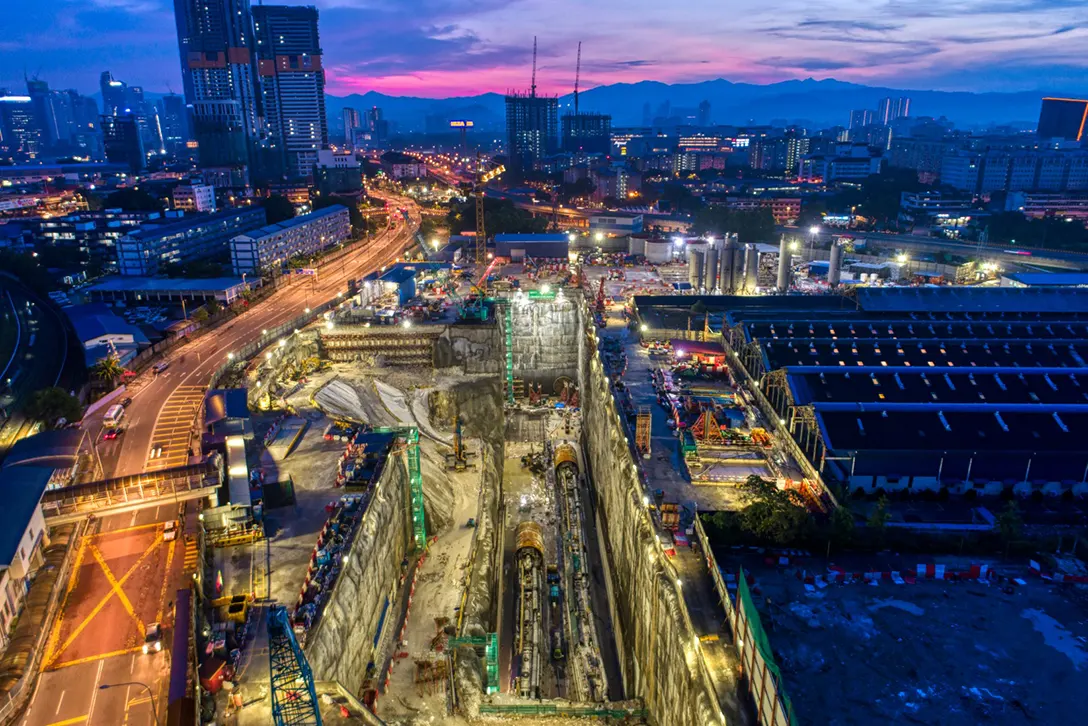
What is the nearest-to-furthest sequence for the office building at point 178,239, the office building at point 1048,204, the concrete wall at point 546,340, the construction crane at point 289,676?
the construction crane at point 289,676, the concrete wall at point 546,340, the office building at point 178,239, the office building at point 1048,204

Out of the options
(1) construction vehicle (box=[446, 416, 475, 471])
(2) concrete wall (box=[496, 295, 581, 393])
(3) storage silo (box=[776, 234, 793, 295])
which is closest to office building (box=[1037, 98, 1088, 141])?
(3) storage silo (box=[776, 234, 793, 295])

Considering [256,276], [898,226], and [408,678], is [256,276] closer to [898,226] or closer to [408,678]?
[408,678]

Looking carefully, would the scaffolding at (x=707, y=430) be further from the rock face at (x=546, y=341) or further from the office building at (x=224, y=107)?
the office building at (x=224, y=107)

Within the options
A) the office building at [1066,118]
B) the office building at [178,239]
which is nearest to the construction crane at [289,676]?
the office building at [178,239]

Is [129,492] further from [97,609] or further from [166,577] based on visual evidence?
[97,609]

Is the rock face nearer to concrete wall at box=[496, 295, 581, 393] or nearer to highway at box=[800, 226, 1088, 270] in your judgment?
concrete wall at box=[496, 295, 581, 393]
